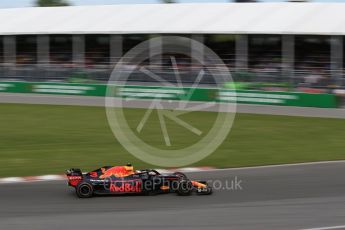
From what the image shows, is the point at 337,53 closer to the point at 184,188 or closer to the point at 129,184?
the point at 184,188

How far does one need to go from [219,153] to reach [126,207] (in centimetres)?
636

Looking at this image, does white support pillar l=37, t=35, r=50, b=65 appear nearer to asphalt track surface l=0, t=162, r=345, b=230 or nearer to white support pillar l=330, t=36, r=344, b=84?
white support pillar l=330, t=36, r=344, b=84

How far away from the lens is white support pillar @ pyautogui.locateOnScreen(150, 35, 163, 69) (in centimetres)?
3212

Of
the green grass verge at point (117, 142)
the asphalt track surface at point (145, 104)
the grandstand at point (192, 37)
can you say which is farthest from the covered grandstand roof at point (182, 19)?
the green grass verge at point (117, 142)

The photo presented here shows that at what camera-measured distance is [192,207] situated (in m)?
10.4

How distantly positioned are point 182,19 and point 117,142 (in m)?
17.8

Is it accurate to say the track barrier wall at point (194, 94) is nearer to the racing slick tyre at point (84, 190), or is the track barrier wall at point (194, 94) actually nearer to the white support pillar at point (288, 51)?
the white support pillar at point (288, 51)

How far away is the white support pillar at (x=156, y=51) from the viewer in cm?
3212

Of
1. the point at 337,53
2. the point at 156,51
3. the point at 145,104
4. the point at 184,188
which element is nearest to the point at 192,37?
the point at 156,51

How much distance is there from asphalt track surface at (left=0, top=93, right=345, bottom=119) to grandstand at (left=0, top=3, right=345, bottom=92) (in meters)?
1.21

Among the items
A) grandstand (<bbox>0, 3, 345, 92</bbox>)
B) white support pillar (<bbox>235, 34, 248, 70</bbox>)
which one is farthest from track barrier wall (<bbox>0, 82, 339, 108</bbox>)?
white support pillar (<bbox>235, 34, 248, 70</bbox>)

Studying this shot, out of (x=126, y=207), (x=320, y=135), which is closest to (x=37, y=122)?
(x=320, y=135)

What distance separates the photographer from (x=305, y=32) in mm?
30203

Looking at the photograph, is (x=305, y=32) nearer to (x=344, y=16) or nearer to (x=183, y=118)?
(x=344, y=16)
